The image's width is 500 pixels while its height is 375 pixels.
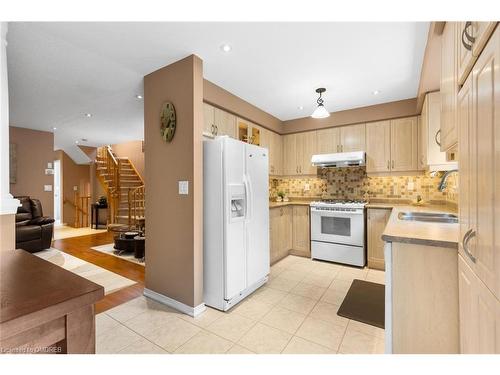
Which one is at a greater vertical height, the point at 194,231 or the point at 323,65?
the point at 323,65

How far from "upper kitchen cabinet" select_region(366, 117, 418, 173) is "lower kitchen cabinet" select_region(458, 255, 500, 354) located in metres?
2.72

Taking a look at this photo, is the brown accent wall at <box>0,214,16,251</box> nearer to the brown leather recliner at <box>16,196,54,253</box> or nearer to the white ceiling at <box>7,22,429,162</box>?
the white ceiling at <box>7,22,429,162</box>

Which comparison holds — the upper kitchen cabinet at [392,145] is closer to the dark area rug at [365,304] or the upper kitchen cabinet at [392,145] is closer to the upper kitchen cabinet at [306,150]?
the upper kitchen cabinet at [306,150]

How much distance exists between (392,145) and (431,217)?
5.32 ft

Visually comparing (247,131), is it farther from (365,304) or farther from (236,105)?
(365,304)

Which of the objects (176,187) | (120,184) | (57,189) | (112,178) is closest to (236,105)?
(176,187)

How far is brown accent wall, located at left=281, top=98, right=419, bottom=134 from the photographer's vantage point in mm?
3408

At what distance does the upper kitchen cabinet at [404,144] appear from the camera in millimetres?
3406

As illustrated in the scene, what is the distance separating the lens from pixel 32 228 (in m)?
4.26

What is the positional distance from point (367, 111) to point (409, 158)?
3.13 ft

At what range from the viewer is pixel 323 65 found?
7.97ft

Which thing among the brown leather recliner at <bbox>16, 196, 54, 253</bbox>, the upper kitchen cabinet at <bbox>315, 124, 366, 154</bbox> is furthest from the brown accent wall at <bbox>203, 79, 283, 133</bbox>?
the brown leather recliner at <bbox>16, 196, 54, 253</bbox>
